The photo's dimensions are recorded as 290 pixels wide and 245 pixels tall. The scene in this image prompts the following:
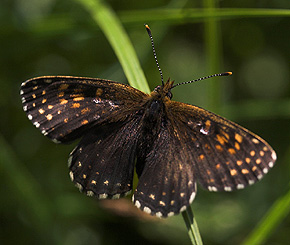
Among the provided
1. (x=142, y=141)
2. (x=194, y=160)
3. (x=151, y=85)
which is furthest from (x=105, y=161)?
(x=151, y=85)

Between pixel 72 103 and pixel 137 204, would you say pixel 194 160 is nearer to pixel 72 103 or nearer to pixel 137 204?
pixel 137 204

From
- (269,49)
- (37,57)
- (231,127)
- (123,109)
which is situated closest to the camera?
(231,127)

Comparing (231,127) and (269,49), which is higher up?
(269,49)

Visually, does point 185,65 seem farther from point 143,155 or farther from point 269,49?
point 143,155

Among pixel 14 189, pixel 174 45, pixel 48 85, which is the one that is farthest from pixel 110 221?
pixel 174 45

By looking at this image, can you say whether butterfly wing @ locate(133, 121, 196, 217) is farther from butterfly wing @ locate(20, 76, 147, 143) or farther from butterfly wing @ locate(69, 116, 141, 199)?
butterfly wing @ locate(20, 76, 147, 143)

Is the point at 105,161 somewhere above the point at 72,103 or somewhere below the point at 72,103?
below

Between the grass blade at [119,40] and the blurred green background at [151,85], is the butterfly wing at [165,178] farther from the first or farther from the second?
the blurred green background at [151,85]
